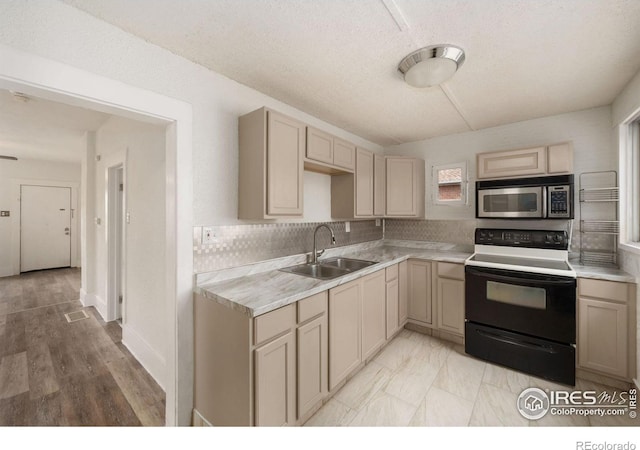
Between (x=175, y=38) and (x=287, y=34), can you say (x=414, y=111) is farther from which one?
(x=175, y=38)

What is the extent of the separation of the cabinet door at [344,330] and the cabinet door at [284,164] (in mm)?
726

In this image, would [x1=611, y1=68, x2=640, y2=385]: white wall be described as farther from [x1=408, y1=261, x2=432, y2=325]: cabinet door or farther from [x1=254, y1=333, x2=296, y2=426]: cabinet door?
[x1=254, y1=333, x2=296, y2=426]: cabinet door

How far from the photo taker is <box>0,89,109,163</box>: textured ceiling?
273 centimetres

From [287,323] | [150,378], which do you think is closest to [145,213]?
[150,378]

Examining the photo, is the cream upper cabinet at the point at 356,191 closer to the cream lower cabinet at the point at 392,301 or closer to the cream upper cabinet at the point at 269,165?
the cream lower cabinet at the point at 392,301

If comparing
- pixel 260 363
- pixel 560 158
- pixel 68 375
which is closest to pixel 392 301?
pixel 260 363

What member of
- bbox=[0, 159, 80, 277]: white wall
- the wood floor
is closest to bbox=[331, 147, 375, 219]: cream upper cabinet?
the wood floor

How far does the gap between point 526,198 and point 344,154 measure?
183 cm

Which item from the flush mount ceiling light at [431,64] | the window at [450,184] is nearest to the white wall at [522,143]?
the window at [450,184]

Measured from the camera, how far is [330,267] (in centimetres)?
256

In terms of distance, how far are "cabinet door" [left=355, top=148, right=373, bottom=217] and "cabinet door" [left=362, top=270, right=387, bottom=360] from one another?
75cm

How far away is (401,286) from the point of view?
2863 millimetres

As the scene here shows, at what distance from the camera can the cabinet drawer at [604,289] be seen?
1940 millimetres

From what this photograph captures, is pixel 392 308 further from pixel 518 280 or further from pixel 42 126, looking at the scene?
pixel 42 126
